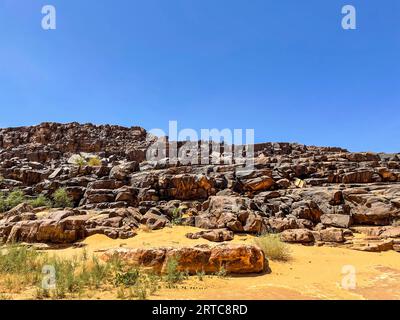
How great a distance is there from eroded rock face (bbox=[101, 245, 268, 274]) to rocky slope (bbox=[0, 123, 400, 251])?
3.93 meters

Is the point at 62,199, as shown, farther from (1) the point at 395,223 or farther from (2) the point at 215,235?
(1) the point at 395,223

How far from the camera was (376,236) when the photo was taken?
13234 mm

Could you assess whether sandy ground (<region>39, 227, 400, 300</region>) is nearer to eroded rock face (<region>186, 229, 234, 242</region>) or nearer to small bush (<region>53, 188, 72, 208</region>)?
→ eroded rock face (<region>186, 229, 234, 242</region>)

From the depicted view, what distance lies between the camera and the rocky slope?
1291 cm

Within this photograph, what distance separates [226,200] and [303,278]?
791 centimetres

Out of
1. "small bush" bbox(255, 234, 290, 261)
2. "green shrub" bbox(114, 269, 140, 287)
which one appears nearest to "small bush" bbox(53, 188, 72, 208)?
"green shrub" bbox(114, 269, 140, 287)

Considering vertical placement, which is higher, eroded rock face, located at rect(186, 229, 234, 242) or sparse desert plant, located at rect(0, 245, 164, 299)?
sparse desert plant, located at rect(0, 245, 164, 299)

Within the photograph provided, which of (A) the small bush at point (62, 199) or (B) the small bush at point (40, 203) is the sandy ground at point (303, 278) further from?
(B) the small bush at point (40, 203)

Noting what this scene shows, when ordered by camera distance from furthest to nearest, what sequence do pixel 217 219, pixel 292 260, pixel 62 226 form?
pixel 217 219, pixel 62 226, pixel 292 260

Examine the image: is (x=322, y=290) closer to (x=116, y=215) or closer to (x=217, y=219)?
(x=217, y=219)

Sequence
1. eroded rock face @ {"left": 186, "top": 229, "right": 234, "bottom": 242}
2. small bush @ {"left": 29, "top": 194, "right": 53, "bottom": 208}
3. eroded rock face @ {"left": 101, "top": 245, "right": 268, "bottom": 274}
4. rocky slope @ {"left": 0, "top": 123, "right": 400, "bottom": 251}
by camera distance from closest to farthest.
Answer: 1. eroded rock face @ {"left": 101, "top": 245, "right": 268, "bottom": 274}
2. eroded rock face @ {"left": 186, "top": 229, "right": 234, "bottom": 242}
3. rocky slope @ {"left": 0, "top": 123, "right": 400, "bottom": 251}
4. small bush @ {"left": 29, "top": 194, "right": 53, "bottom": 208}

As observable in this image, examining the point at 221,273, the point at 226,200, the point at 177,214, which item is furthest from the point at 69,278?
the point at 226,200
